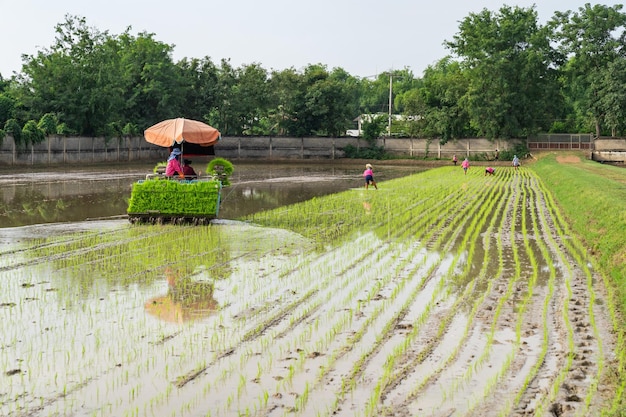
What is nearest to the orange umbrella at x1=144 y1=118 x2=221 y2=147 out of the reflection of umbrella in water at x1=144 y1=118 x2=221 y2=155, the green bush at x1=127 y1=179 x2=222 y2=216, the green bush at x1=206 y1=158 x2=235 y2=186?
the reflection of umbrella in water at x1=144 y1=118 x2=221 y2=155

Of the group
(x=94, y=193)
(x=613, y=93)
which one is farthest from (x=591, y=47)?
(x=94, y=193)

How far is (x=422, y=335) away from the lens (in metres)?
7.35

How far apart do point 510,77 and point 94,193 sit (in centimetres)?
3604

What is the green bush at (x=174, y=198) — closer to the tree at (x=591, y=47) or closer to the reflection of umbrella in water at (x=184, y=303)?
the reflection of umbrella in water at (x=184, y=303)

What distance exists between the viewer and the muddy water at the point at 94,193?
18266mm

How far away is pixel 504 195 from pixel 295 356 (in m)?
19.9

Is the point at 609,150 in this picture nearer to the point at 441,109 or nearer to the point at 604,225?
the point at 441,109

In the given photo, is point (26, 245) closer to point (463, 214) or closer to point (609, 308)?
point (609, 308)

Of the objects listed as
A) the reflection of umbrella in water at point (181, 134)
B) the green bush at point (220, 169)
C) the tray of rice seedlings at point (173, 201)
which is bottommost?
the tray of rice seedlings at point (173, 201)

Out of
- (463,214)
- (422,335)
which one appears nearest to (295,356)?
(422,335)

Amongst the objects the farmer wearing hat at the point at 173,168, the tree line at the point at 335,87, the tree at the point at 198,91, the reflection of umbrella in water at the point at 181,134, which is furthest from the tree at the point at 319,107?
the farmer wearing hat at the point at 173,168

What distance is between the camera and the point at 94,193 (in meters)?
24.3

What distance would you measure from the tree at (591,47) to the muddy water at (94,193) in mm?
25920

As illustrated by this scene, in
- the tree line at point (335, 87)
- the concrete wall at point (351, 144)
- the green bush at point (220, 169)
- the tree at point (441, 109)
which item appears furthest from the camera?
the tree at point (441, 109)
